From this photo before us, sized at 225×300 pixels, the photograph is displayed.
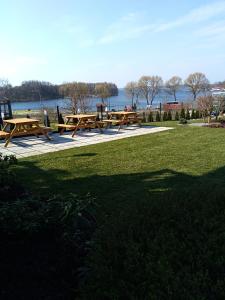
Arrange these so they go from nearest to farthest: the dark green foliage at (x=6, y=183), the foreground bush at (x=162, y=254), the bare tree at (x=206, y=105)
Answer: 1. the foreground bush at (x=162, y=254)
2. the dark green foliage at (x=6, y=183)
3. the bare tree at (x=206, y=105)

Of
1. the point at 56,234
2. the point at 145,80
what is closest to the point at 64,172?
the point at 56,234

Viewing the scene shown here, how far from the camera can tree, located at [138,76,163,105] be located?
79.3 metres

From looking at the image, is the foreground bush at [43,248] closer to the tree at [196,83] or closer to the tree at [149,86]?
the tree at [196,83]

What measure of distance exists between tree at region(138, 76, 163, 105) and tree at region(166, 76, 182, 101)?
17.0 ft

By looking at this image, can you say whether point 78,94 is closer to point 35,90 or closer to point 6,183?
point 35,90

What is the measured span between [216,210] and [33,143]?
9.09 m

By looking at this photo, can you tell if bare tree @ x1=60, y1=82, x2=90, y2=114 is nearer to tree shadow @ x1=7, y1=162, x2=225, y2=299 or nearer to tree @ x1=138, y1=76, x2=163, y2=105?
tree @ x1=138, y1=76, x2=163, y2=105

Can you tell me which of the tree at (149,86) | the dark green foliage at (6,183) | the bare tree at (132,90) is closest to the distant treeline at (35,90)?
the bare tree at (132,90)

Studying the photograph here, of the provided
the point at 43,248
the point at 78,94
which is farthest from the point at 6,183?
the point at 78,94

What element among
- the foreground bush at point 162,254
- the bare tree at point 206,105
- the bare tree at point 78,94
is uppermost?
the bare tree at point 78,94

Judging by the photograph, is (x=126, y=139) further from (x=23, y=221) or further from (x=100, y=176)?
(x=23, y=221)

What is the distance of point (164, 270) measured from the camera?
1.74 meters

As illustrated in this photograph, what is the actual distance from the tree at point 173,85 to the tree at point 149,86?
5170 millimetres

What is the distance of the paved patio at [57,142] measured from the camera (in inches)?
372
